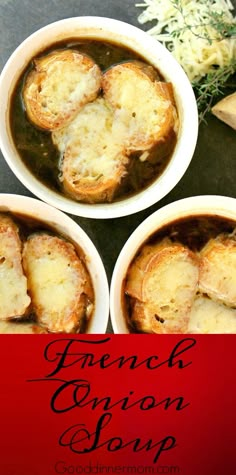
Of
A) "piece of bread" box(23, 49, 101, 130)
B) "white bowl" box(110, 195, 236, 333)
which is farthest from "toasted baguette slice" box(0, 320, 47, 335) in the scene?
"piece of bread" box(23, 49, 101, 130)

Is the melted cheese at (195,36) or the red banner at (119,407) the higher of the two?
the melted cheese at (195,36)

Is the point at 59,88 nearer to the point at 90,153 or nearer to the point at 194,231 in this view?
the point at 90,153

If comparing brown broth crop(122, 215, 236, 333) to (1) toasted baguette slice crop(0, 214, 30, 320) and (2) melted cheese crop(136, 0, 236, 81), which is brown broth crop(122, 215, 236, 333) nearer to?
(1) toasted baguette slice crop(0, 214, 30, 320)

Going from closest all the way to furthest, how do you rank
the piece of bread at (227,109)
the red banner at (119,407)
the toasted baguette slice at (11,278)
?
1. the red banner at (119,407)
2. the toasted baguette slice at (11,278)
3. the piece of bread at (227,109)

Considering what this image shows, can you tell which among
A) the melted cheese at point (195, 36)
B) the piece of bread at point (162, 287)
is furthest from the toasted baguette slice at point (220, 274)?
the melted cheese at point (195, 36)

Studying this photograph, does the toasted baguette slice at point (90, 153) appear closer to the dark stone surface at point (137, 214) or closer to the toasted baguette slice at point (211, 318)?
the dark stone surface at point (137, 214)

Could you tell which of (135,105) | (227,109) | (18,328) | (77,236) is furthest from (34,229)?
(227,109)
